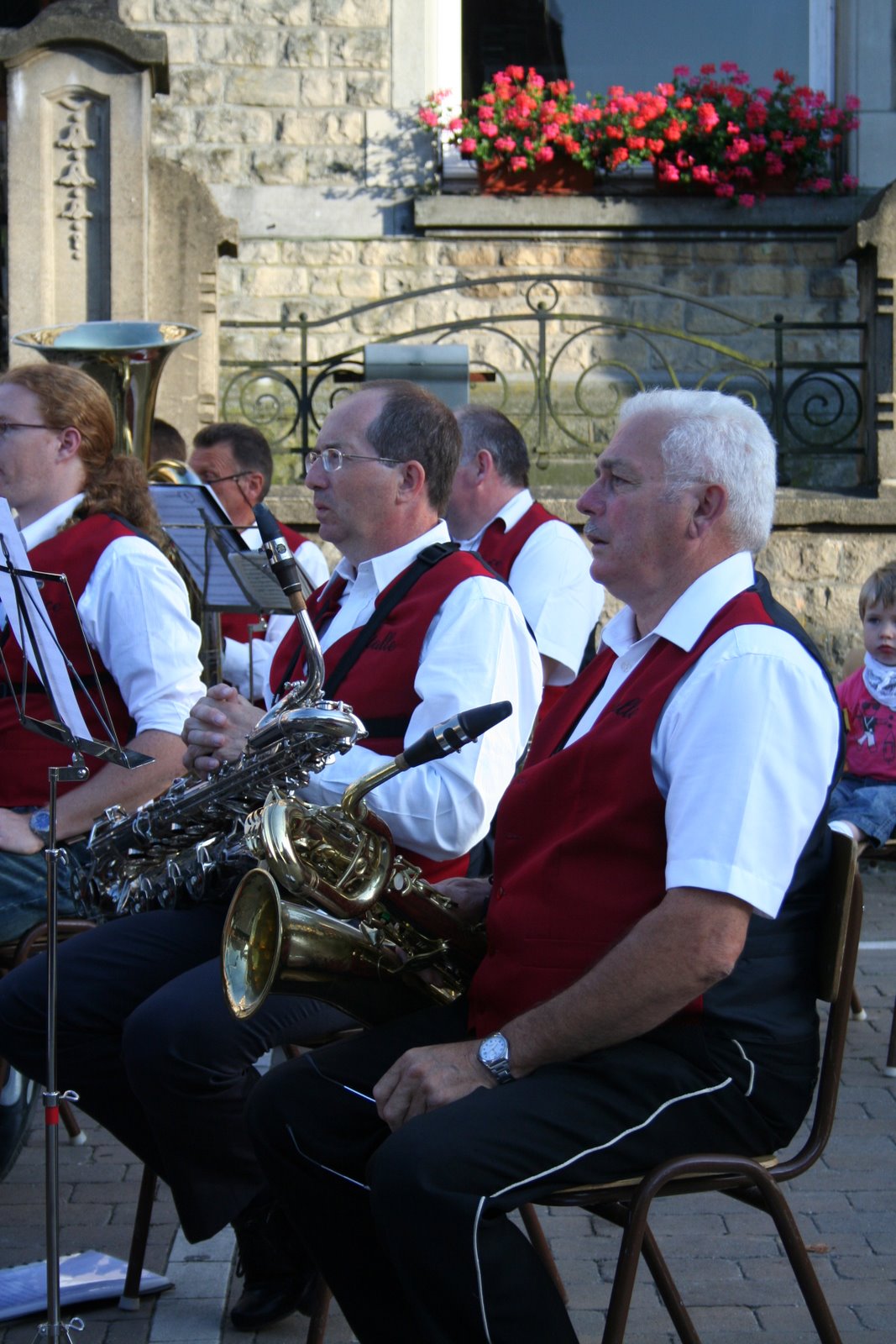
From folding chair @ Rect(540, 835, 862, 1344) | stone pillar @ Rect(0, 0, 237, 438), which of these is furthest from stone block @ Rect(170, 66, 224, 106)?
folding chair @ Rect(540, 835, 862, 1344)

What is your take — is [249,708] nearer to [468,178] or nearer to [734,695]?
[734,695]

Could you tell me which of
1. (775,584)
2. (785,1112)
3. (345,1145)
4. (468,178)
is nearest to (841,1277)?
(785,1112)

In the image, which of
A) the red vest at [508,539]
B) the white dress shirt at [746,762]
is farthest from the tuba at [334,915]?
the red vest at [508,539]

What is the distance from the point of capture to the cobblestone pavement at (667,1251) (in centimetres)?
309

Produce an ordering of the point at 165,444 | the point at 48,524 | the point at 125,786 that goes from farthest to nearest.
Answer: the point at 165,444, the point at 48,524, the point at 125,786

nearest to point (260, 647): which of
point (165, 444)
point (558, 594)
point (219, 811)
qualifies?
point (165, 444)

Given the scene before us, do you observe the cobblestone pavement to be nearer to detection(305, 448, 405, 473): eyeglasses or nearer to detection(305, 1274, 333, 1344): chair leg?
detection(305, 1274, 333, 1344): chair leg

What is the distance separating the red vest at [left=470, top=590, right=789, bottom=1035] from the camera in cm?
238

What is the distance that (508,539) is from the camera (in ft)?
18.3

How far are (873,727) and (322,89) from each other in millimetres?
7034

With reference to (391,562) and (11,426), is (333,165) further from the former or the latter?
(391,562)

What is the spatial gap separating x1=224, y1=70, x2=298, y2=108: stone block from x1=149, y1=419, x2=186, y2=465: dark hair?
4.35 meters

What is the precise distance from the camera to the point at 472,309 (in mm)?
10484

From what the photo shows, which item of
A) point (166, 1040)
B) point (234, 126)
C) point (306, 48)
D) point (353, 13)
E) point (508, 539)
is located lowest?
point (166, 1040)
